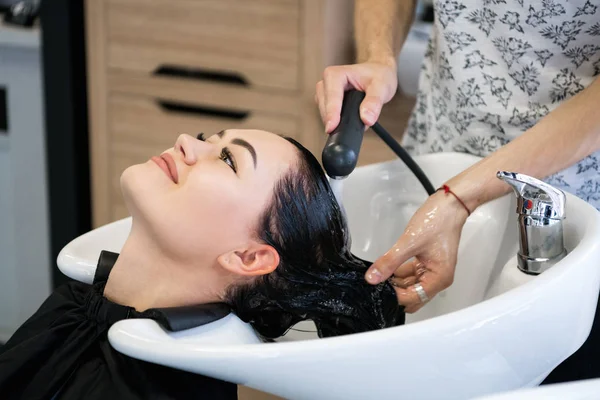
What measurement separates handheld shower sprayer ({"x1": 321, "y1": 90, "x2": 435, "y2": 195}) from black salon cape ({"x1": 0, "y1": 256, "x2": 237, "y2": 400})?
10.4 inches

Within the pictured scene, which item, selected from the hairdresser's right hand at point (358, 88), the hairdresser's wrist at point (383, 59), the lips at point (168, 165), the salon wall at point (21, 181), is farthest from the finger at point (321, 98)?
the salon wall at point (21, 181)

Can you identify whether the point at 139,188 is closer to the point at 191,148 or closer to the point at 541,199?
the point at 191,148

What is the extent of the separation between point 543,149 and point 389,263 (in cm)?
24

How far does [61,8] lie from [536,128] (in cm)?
168

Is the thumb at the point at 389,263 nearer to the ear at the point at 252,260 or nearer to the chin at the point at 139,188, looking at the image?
the ear at the point at 252,260

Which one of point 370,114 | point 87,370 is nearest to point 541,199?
point 370,114

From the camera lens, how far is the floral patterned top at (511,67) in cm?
117

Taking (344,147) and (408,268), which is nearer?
(344,147)

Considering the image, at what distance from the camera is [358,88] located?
117 cm

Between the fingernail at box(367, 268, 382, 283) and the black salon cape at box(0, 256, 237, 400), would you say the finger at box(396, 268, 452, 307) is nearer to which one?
the fingernail at box(367, 268, 382, 283)

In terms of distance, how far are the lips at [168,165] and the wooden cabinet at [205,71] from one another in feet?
3.72

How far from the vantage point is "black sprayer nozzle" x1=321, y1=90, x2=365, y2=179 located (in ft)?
3.20

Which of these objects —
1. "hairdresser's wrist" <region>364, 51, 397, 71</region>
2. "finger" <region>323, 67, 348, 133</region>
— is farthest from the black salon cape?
"hairdresser's wrist" <region>364, 51, 397, 71</region>

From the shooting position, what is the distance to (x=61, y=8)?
2396 millimetres
